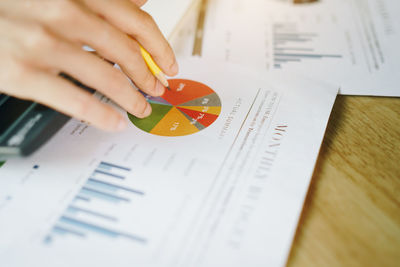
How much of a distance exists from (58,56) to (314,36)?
48 cm

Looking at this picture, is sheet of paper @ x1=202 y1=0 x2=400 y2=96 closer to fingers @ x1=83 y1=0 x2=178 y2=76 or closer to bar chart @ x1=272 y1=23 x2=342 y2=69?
bar chart @ x1=272 y1=23 x2=342 y2=69

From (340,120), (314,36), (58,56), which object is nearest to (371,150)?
(340,120)

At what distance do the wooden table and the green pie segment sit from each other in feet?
0.75

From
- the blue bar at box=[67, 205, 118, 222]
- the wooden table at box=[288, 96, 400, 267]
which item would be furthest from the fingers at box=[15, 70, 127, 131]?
the wooden table at box=[288, 96, 400, 267]

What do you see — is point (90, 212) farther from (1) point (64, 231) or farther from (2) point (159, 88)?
(2) point (159, 88)

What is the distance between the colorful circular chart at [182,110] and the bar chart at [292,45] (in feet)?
0.50

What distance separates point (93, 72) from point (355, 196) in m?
0.35

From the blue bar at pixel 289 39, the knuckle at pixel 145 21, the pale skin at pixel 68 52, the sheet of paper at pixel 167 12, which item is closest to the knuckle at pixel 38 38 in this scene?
the pale skin at pixel 68 52

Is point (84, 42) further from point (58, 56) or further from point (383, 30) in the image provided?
point (383, 30)

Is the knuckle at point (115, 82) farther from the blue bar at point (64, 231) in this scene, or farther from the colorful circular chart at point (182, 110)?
the blue bar at point (64, 231)

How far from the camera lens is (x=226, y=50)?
1.97 feet

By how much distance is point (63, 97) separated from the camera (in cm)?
36

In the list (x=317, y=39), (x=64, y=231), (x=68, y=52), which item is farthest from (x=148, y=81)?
(x=317, y=39)

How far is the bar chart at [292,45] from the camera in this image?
567 millimetres
